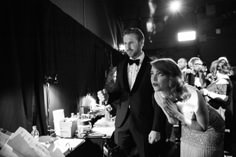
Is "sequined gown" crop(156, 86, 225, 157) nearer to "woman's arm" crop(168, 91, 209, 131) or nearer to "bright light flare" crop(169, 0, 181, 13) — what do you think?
"woman's arm" crop(168, 91, 209, 131)

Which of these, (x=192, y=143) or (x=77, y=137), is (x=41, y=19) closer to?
(x=77, y=137)

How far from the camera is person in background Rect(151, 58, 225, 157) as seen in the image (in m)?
0.92

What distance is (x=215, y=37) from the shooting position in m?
6.16

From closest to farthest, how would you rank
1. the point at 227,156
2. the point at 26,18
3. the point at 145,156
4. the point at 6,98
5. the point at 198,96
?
the point at 198,96 → the point at 6,98 → the point at 145,156 → the point at 26,18 → the point at 227,156

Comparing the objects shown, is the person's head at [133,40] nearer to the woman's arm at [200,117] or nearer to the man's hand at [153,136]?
the man's hand at [153,136]

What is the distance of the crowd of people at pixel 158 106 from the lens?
94 centimetres

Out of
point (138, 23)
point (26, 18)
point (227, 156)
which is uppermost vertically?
point (138, 23)

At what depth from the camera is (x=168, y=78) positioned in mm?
910

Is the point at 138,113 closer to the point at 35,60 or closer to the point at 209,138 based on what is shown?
the point at 209,138

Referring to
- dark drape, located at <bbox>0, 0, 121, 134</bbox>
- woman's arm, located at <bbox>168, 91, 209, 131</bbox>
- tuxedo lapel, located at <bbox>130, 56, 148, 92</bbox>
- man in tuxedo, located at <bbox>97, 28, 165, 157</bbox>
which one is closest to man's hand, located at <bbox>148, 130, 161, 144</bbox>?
man in tuxedo, located at <bbox>97, 28, 165, 157</bbox>

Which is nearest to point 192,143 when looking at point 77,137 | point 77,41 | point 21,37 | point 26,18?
point 77,137

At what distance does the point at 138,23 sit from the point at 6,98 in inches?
236

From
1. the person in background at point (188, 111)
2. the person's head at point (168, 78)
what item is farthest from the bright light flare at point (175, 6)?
the person's head at point (168, 78)

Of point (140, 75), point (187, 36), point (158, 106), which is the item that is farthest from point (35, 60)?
Answer: point (187, 36)
